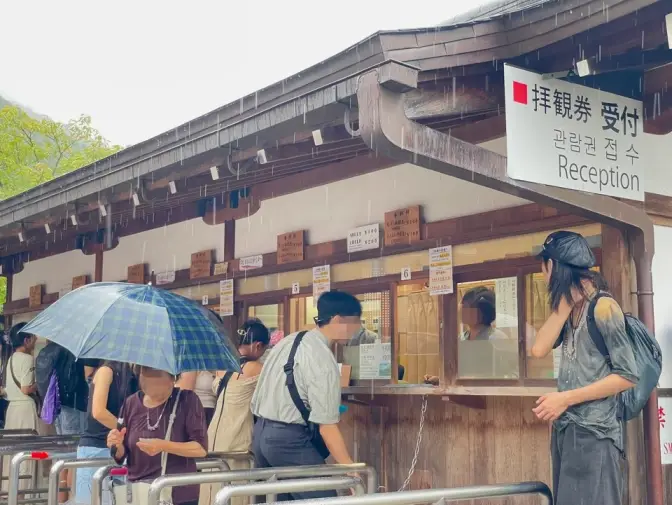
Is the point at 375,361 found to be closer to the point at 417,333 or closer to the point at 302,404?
the point at 417,333

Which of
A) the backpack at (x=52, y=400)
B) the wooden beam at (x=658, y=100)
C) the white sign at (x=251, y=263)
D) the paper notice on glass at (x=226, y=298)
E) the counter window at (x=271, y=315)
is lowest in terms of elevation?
the backpack at (x=52, y=400)

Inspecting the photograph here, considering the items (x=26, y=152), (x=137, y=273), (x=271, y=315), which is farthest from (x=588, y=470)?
(x=26, y=152)

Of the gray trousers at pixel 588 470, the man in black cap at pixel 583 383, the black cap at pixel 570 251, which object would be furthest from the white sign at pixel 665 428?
the black cap at pixel 570 251

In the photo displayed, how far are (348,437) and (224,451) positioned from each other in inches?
56.4

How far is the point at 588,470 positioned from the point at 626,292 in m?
1.31

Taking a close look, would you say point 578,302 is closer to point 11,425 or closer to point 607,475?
point 607,475

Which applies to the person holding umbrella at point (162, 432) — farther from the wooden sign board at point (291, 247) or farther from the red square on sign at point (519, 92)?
the wooden sign board at point (291, 247)

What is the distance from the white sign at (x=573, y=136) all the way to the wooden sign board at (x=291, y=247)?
3.80m

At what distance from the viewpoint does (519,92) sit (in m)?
4.70

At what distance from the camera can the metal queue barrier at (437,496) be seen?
12.1 feet

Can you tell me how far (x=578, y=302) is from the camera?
4500 mm

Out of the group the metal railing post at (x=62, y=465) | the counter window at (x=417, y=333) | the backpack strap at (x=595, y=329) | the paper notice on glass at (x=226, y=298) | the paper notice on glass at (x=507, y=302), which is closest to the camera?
the backpack strap at (x=595, y=329)

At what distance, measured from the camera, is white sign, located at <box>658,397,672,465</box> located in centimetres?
527

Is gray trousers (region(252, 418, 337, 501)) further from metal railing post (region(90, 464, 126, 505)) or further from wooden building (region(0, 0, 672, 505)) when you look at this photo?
wooden building (region(0, 0, 672, 505))
